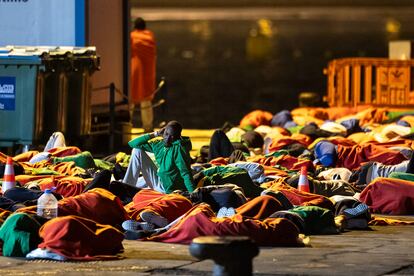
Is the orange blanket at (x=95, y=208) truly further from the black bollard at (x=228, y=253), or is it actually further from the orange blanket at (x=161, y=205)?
the black bollard at (x=228, y=253)

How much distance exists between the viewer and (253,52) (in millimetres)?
57062

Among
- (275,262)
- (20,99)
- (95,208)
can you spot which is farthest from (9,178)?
(20,99)

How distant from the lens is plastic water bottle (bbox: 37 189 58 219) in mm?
13211

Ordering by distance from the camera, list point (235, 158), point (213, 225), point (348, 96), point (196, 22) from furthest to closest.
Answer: point (196, 22), point (348, 96), point (235, 158), point (213, 225)

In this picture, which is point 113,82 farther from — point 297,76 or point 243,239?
point 297,76

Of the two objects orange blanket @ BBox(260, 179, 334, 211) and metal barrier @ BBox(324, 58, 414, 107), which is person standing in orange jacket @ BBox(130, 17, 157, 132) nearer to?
metal barrier @ BBox(324, 58, 414, 107)

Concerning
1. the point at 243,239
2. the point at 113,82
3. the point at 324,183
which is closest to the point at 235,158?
the point at 324,183

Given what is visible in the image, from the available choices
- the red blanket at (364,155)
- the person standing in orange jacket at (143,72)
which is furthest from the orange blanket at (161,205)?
the person standing in orange jacket at (143,72)

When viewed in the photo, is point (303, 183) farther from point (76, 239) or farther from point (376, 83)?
point (376, 83)

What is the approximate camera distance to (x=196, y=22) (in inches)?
2972

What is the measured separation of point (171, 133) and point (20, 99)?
545 centimetres

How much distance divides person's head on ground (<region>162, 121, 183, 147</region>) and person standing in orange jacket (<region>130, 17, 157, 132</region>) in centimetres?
978

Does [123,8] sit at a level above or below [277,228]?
above

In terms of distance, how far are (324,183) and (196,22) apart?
195ft
